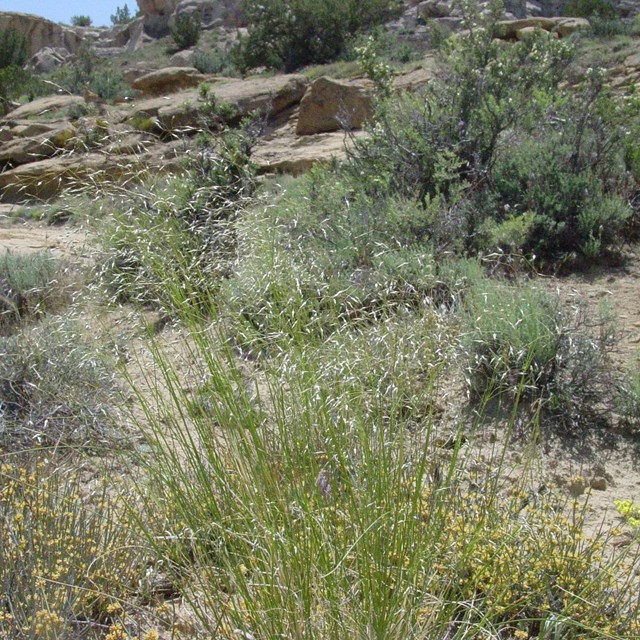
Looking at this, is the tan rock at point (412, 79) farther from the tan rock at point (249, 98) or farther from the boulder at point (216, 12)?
the boulder at point (216, 12)

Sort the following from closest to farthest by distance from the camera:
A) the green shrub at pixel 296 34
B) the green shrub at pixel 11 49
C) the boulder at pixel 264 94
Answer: the boulder at pixel 264 94, the green shrub at pixel 296 34, the green shrub at pixel 11 49

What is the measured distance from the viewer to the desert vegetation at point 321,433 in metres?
2.18

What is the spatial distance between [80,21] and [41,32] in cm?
1103

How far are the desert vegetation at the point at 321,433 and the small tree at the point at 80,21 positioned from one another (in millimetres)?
54860

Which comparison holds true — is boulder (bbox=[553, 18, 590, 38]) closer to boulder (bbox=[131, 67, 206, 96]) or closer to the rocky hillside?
the rocky hillside

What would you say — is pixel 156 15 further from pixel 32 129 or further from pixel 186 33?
pixel 32 129

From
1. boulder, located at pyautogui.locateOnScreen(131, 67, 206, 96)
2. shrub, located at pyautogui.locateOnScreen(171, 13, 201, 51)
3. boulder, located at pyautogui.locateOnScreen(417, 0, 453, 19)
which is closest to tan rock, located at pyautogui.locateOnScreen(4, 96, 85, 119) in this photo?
boulder, located at pyautogui.locateOnScreen(131, 67, 206, 96)

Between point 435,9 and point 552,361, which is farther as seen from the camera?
point 435,9

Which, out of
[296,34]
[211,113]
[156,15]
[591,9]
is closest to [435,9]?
[591,9]

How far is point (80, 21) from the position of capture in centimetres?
5659

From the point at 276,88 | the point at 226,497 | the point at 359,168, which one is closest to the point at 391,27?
the point at 276,88

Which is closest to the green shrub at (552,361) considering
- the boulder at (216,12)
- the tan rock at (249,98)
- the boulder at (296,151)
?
the boulder at (296,151)

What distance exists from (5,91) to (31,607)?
2297cm

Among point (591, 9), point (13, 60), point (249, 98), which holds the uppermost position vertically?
point (591, 9)
